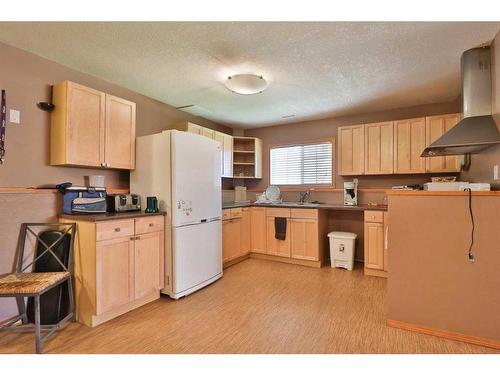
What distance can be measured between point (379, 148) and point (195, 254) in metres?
2.98

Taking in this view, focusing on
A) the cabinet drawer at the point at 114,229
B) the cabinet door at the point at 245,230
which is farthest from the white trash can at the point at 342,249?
the cabinet drawer at the point at 114,229

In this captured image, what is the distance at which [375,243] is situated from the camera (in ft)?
11.1

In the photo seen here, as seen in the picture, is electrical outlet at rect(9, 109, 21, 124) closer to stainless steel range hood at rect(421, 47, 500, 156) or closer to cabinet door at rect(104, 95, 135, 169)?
cabinet door at rect(104, 95, 135, 169)

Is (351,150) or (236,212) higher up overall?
(351,150)

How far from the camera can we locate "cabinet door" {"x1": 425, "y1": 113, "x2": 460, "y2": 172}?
10.8 feet

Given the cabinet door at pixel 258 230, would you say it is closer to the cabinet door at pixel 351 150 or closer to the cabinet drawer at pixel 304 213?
the cabinet drawer at pixel 304 213

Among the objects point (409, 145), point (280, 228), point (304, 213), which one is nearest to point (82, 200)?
point (280, 228)

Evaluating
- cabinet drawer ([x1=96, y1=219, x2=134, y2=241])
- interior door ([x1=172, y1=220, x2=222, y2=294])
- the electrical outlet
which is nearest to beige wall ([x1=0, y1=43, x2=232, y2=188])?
the electrical outlet

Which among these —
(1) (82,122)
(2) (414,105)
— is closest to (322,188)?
(2) (414,105)

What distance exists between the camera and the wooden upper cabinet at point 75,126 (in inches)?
91.0

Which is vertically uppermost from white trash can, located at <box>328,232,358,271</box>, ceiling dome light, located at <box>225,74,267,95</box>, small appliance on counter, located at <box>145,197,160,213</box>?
ceiling dome light, located at <box>225,74,267,95</box>

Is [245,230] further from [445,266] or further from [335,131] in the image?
[445,266]

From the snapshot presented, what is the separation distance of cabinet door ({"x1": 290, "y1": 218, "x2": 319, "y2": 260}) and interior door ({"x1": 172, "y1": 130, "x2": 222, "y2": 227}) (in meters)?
1.31
